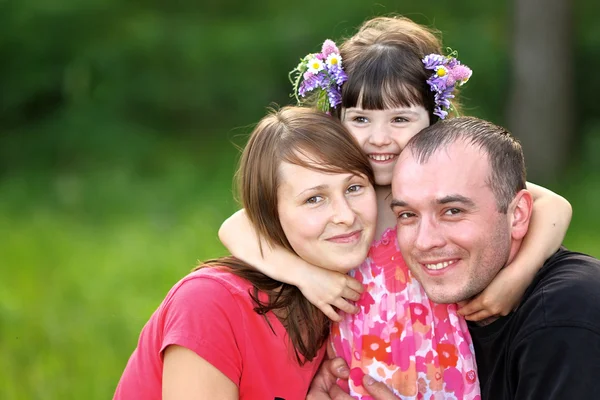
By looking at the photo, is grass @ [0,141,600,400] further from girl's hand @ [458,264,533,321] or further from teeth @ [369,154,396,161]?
girl's hand @ [458,264,533,321]

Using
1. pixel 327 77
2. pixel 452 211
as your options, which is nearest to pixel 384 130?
pixel 327 77

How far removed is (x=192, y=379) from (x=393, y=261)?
90cm

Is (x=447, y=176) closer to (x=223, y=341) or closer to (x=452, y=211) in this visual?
(x=452, y=211)

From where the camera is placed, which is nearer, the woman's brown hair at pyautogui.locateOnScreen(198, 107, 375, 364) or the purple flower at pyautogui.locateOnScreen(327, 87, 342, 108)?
the woman's brown hair at pyautogui.locateOnScreen(198, 107, 375, 364)

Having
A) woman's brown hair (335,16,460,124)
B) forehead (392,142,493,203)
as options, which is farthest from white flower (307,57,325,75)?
forehead (392,142,493,203)

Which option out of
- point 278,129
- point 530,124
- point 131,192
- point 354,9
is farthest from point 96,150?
point 278,129

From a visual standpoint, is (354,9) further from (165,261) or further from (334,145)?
(334,145)

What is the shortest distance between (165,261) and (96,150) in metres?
4.08

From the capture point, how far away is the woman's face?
3572 mm

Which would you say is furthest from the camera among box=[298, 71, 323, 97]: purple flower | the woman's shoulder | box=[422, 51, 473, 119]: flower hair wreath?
box=[298, 71, 323, 97]: purple flower

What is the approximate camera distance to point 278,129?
3.71m

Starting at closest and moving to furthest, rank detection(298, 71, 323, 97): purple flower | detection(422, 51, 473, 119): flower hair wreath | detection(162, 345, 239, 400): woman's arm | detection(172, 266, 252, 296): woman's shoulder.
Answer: detection(162, 345, 239, 400): woman's arm < detection(172, 266, 252, 296): woman's shoulder < detection(422, 51, 473, 119): flower hair wreath < detection(298, 71, 323, 97): purple flower

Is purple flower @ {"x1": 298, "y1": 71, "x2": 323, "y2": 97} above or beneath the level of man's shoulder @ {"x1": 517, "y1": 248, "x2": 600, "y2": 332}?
above

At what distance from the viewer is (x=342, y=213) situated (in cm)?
356
